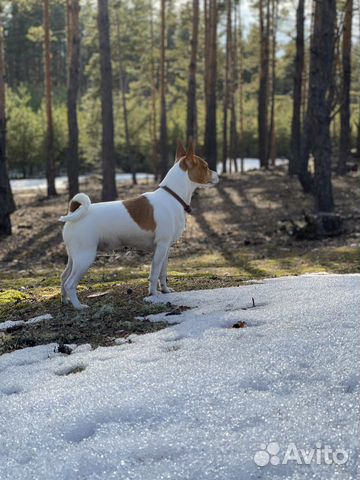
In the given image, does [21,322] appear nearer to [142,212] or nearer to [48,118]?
[142,212]

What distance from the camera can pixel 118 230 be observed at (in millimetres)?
5980

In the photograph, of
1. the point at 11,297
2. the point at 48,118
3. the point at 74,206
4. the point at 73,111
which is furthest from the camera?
the point at 48,118

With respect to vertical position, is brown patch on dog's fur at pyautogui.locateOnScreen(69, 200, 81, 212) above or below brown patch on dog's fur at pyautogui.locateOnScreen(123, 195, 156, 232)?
above

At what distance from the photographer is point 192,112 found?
23.4 m

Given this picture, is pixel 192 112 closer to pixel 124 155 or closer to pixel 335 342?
pixel 335 342

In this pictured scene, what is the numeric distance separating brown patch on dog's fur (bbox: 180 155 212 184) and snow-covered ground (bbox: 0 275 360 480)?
252cm

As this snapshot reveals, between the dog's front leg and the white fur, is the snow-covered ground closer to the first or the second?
the white fur

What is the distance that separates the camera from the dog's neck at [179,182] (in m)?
6.40

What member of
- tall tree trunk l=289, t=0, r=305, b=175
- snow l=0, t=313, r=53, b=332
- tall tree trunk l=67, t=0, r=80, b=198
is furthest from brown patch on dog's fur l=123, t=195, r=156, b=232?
tall tree trunk l=289, t=0, r=305, b=175

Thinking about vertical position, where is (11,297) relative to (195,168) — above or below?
below

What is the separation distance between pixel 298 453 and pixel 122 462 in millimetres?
824

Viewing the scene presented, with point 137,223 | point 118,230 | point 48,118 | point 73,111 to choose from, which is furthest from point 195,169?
point 48,118

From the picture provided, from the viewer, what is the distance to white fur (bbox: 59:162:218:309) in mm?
5828

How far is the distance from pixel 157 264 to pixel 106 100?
41.4ft
